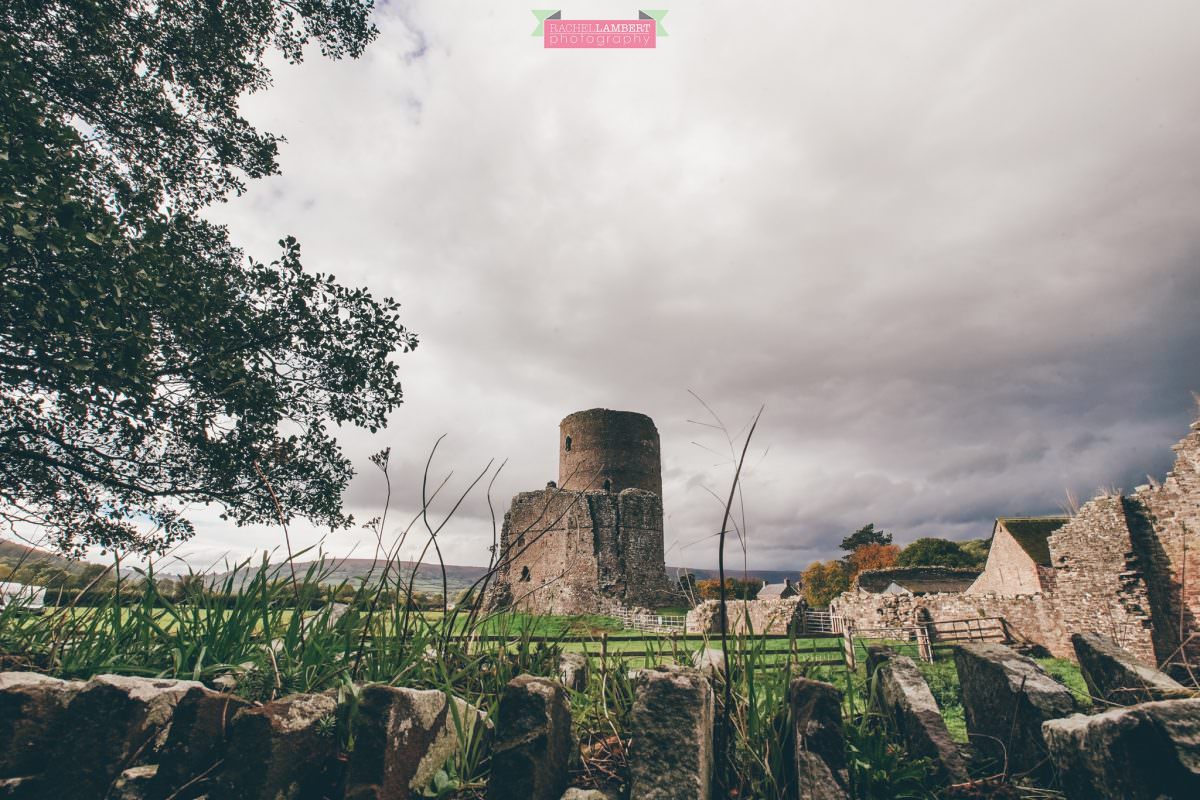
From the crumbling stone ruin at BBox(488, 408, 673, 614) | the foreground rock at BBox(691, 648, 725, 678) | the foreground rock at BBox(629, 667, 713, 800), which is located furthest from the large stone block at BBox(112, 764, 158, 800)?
the crumbling stone ruin at BBox(488, 408, 673, 614)

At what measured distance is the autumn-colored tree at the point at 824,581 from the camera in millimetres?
54397

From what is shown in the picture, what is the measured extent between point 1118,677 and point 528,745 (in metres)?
1.90

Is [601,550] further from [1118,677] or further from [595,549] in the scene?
[1118,677]

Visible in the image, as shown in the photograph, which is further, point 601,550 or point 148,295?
point 601,550

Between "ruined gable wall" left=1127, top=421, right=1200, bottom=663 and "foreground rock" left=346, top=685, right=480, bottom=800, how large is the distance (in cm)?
1614

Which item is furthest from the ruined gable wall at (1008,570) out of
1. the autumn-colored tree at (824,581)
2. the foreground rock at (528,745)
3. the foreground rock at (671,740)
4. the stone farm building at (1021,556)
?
the foreground rock at (528,745)

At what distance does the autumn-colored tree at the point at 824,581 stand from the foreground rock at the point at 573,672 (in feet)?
184

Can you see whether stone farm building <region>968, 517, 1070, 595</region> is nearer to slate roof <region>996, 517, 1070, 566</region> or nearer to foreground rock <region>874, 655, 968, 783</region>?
slate roof <region>996, 517, 1070, 566</region>

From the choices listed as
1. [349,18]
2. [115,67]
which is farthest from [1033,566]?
[115,67]

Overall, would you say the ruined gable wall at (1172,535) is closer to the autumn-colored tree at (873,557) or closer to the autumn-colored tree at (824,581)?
the autumn-colored tree at (824,581)

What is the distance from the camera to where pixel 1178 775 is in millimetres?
1285

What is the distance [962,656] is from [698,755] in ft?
4.04

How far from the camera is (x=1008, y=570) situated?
86.3ft

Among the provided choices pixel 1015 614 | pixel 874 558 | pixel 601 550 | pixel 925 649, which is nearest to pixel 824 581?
pixel 874 558
